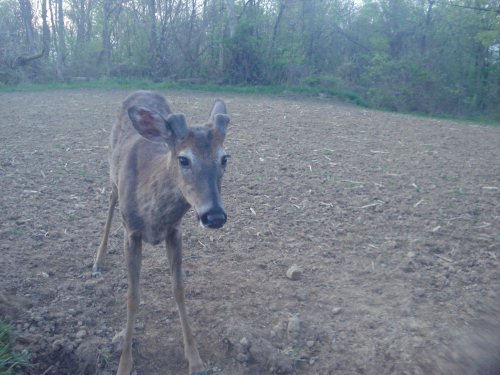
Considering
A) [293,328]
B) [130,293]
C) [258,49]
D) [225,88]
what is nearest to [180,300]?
[130,293]

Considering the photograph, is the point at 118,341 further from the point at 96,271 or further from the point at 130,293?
the point at 96,271

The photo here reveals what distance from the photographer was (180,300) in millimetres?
4316

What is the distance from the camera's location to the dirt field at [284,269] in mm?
→ 4117

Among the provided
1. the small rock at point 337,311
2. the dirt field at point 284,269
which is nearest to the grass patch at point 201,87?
the dirt field at point 284,269

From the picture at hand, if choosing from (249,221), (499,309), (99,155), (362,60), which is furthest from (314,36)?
(499,309)

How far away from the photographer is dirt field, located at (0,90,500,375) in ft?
13.5

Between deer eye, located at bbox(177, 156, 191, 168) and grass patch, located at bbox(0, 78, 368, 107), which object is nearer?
deer eye, located at bbox(177, 156, 191, 168)

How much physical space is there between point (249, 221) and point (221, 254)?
95 centimetres

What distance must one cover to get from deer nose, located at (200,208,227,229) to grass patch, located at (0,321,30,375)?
175cm

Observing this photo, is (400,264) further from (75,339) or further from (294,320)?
(75,339)

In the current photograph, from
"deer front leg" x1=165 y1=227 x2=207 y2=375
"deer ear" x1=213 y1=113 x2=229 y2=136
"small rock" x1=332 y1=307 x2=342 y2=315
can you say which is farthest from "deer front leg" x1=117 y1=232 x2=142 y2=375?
"small rock" x1=332 y1=307 x2=342 y2=315

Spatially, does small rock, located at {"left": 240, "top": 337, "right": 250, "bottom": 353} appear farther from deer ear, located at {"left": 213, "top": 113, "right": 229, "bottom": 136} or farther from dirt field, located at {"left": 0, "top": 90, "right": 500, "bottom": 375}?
deer ear, located at {"left": 213, "top": 113, "right": 229, "bottom": 136}

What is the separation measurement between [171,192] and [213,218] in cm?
67

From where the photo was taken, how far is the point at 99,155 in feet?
31.3
